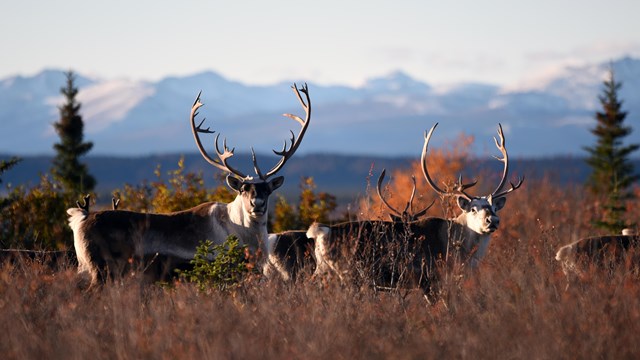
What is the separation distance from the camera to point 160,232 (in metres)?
11.9

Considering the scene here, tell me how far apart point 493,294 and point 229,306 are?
2400 mm

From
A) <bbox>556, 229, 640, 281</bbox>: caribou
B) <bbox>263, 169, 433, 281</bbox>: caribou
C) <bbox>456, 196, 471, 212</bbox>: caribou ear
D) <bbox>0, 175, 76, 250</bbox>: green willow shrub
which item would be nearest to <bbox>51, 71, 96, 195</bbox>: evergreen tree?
<bbox>0, 175, 76, 250</bbox>: green willow shrub

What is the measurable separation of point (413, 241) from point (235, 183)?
223cm

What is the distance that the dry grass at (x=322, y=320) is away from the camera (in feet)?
27.2

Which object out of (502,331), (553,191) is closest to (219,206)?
(502,331)

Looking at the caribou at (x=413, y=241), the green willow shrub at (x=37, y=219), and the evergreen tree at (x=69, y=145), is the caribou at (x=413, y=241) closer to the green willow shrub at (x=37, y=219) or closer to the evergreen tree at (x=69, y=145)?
the green willow shrub at (x=37, y=219)

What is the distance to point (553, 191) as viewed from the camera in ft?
120

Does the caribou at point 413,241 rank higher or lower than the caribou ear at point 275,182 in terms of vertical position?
lower

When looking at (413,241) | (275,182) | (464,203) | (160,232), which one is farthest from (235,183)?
(464,203)

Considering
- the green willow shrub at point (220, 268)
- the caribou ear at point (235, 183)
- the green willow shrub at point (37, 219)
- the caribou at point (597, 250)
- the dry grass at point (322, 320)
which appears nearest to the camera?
the dry grass at point (322, 320)

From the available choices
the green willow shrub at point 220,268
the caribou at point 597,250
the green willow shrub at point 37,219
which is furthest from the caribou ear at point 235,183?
the green willow shrub at point 37,219

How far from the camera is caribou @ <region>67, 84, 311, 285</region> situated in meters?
11.6

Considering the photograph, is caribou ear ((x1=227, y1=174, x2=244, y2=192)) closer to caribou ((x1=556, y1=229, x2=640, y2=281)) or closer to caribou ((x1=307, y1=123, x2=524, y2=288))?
caribou ((x1=307, y1=123, x2=524, y2=288))

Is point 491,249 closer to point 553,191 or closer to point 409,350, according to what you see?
point 409,350
